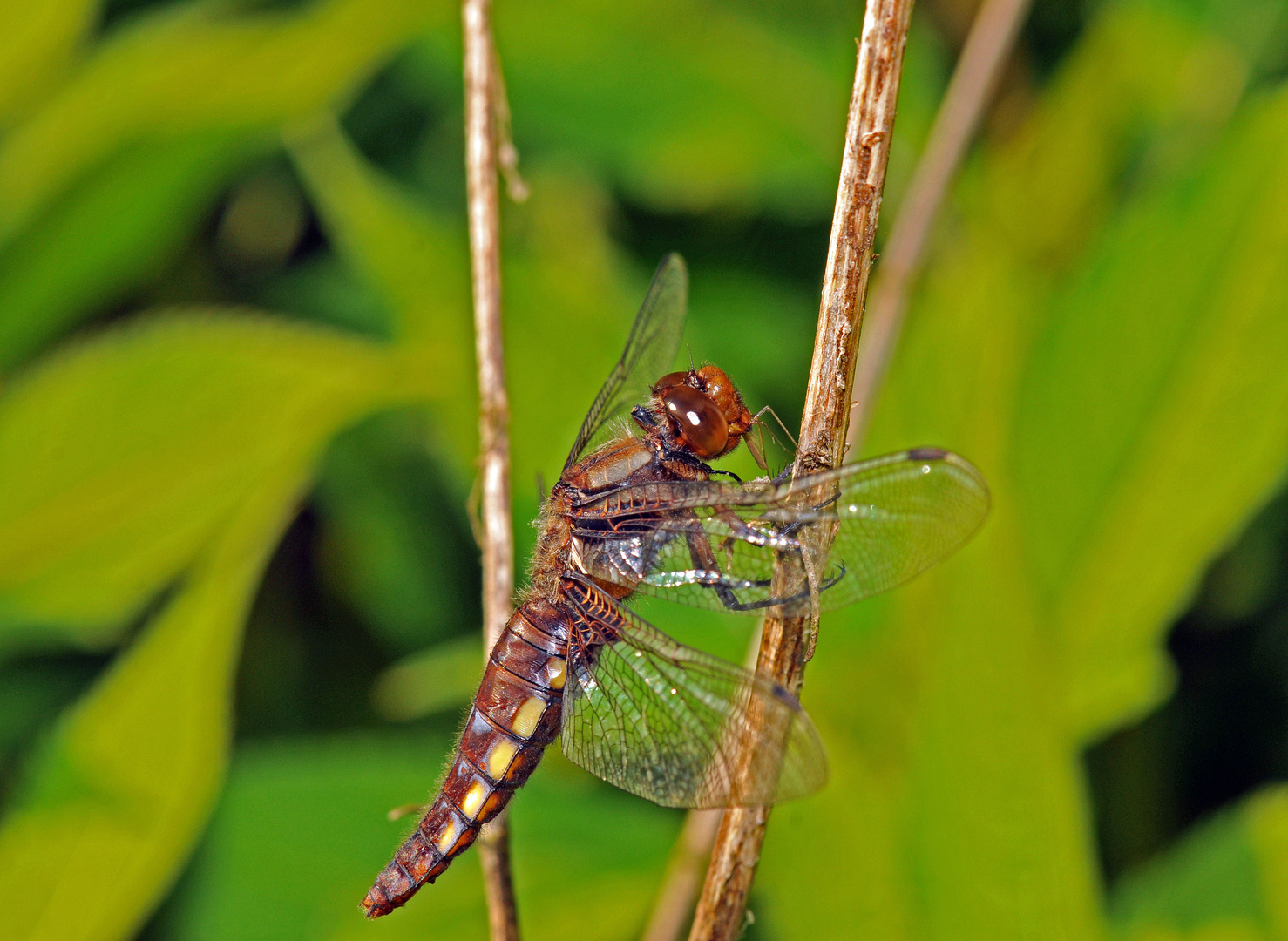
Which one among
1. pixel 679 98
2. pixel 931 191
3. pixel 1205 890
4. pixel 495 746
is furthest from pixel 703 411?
pixel 679 98

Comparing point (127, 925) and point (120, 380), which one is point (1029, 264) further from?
point (127, 925)

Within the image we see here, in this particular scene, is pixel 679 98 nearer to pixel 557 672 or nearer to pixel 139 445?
pixel 139 445

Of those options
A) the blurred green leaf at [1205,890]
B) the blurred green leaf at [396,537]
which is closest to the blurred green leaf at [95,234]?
the blurred green leaf at [396,537]

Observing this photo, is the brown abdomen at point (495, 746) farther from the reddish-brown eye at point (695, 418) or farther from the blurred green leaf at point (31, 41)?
the blurred green leaf at point (31, 41)

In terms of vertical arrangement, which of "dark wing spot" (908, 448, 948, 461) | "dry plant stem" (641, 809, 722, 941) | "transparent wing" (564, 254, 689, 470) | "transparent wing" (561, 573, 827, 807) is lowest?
"dry plant stem" (641, 809, 722, 941)

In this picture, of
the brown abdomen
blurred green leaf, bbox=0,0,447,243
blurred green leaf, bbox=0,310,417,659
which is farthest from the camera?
blurred green leaf, bbox=0,0,447,243

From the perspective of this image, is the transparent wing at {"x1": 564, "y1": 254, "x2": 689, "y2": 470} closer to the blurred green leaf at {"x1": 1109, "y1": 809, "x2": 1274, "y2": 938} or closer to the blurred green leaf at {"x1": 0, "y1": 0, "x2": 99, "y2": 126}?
the blurred green leaf at {"x1": 1109, "y1": 809, "x2": 1274, "y2": 938}

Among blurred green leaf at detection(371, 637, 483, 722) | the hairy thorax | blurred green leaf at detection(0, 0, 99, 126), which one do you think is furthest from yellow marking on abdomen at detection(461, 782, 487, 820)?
blurred green leaf at detection(0, 0, 99, 126)
